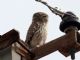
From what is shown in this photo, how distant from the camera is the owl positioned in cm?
1075

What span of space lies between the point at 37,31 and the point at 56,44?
3736 millimetres

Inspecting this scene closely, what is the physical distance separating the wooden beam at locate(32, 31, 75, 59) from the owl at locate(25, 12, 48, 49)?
2780mm

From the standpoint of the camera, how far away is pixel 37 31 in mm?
11203

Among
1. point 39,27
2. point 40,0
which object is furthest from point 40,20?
point 40,0

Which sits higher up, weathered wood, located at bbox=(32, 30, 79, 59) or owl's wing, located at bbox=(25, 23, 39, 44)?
weathered wood, located at bbox=(32, 30, 79, 59)

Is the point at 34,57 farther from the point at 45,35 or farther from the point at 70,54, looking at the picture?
the point at 45,35

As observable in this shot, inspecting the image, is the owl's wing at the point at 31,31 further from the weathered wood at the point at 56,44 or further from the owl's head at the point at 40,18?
the weathered wood at the point at 56,44

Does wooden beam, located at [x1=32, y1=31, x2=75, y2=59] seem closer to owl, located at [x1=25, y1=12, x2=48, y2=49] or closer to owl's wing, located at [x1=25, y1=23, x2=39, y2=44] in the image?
owl, located at [x1=25, y1=12, x2=48, y2=49]

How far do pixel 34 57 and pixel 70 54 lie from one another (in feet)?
2.30

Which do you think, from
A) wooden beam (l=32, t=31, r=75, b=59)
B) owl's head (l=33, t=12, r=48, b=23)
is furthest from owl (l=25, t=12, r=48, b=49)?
wooden beam (l=32, t=31, r=75, b=59)

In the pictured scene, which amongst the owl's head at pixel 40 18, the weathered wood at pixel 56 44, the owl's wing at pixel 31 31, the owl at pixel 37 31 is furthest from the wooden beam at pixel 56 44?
the owl's head at pixel 40 18

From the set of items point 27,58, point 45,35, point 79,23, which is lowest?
point 45,35

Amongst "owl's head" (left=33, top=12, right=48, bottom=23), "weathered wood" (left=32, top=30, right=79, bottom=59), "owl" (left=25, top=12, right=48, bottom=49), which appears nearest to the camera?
"weathered wood" (left=32, top=30, right=79, bottom=59)

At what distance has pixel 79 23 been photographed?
24.2 ft
